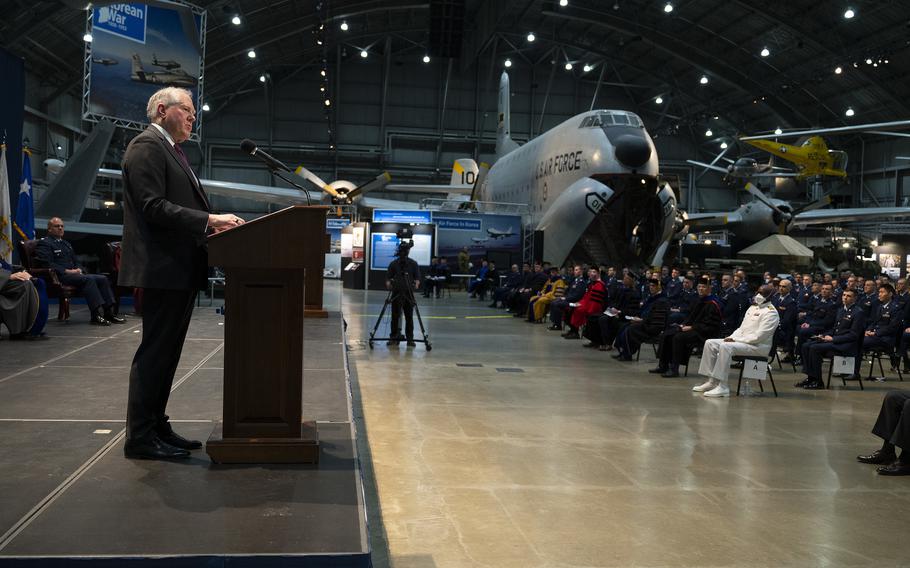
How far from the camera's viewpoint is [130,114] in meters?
14.3

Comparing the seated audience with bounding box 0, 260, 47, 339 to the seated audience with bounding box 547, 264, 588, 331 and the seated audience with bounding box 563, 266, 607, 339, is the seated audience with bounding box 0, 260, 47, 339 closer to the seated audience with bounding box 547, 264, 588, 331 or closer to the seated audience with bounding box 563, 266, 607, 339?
the seated audience with bounding box 563, 266, 607, 339

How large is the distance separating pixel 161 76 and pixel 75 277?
8.03 metres

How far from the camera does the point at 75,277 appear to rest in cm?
801

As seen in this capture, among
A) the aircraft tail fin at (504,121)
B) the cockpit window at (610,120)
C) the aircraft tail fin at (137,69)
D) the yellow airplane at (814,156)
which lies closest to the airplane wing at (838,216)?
the yellow airplane at (814,156)

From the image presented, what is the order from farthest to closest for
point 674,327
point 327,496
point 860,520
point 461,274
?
point 461,274 < point 674,327 < point 860,520 < point 327,496

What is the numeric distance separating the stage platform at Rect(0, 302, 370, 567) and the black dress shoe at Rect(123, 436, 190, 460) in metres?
0.05

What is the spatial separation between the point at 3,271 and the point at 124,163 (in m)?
4.81

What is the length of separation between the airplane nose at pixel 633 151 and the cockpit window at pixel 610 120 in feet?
2.73

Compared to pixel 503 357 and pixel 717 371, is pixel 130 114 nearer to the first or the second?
pixel 503 357

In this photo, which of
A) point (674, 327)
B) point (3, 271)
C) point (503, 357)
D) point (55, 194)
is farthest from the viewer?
point (55, 194)

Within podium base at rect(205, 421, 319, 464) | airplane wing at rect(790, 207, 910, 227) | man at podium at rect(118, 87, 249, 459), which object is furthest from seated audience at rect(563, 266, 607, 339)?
airplane wing at rect(790, 207, 910, 227)

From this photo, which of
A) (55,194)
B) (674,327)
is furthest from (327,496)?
(55,194)

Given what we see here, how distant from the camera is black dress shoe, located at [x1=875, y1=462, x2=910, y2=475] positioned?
4.64 metres

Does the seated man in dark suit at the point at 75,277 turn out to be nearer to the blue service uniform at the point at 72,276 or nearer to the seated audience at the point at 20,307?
the blue service uniform at the point at 72,276
